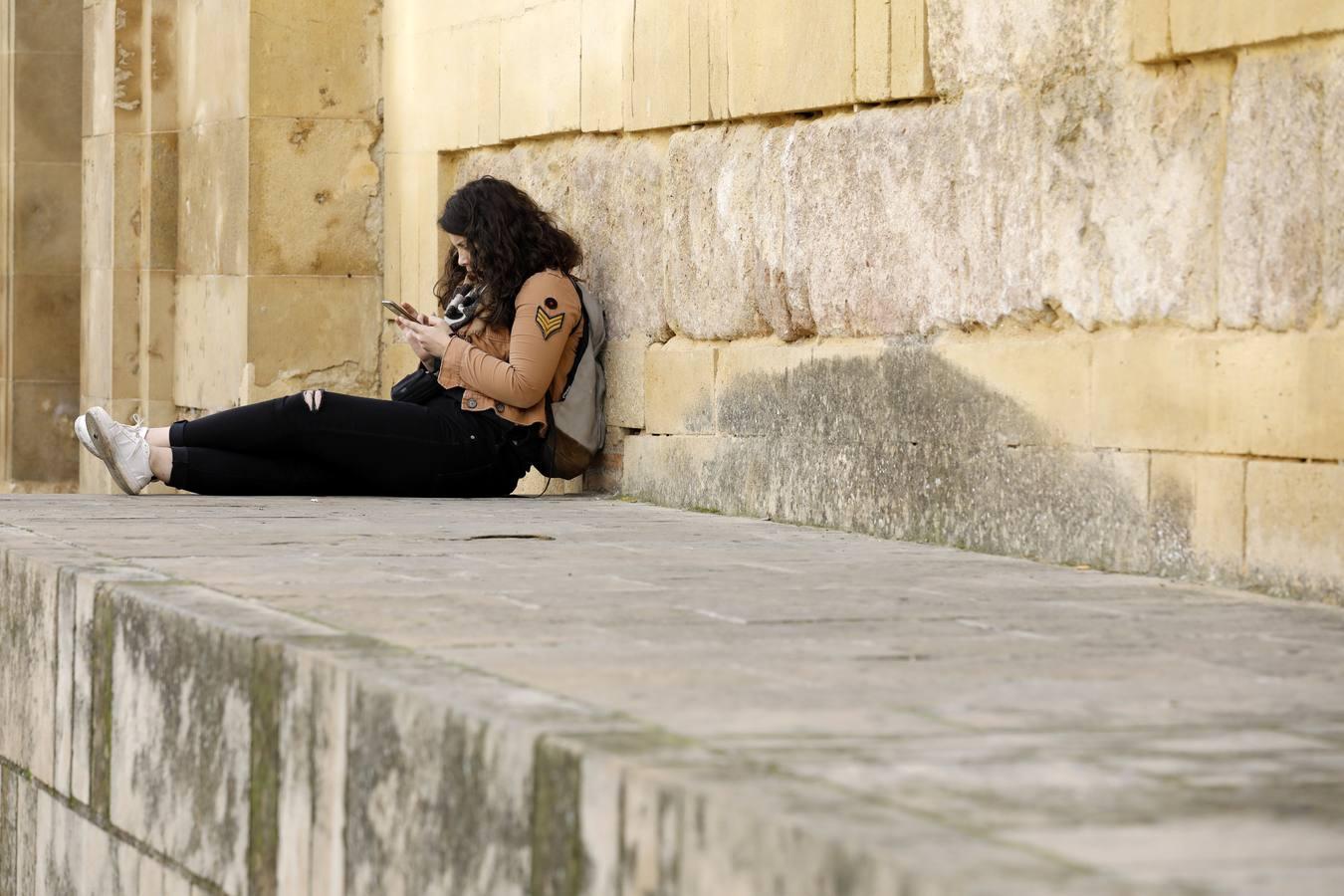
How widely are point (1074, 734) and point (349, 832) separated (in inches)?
44.7

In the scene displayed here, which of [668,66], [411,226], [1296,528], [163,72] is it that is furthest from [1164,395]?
[163,72]

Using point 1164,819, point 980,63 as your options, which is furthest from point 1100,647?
point 980,63

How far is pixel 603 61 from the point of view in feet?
25.7

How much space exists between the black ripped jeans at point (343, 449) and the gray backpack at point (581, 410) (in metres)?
0.17

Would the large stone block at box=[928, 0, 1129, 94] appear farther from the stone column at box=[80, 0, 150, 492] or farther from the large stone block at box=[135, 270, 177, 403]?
the stone column at box=[80, 0, 150, 492]

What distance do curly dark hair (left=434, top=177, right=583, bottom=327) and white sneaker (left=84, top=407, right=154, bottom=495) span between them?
1.25 meters

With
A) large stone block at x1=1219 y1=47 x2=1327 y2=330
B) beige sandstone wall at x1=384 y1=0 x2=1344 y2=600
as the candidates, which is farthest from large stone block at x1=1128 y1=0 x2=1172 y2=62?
large stone block at x1=1219 y1=47 x2=1327 y2=330

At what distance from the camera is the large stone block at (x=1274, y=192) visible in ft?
15.0

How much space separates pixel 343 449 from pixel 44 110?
6.28 meters

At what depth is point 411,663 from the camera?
339cm

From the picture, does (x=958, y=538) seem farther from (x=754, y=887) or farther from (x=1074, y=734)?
(x=754, y=887)

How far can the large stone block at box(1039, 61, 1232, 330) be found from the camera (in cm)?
491

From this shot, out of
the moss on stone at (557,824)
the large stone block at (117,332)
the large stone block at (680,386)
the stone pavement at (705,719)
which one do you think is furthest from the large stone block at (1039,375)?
the large stone block at (117,332)

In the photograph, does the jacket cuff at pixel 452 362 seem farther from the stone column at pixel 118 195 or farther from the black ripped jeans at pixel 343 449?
the stone column at pixel 118 195
